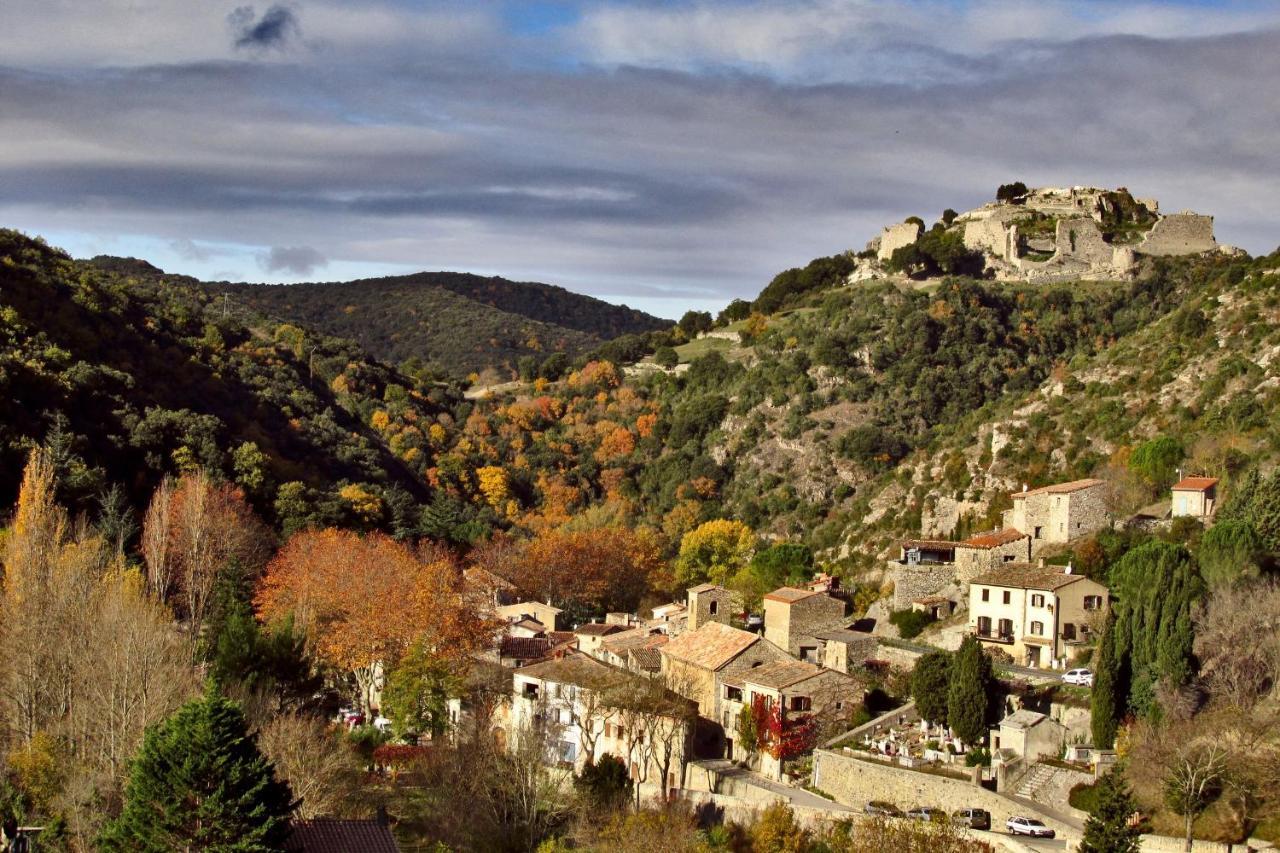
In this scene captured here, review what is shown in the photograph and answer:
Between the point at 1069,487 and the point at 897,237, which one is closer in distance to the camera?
the point at 1069,487

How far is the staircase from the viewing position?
1238 inches

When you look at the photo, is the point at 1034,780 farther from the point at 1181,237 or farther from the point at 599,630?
the point at 1181,237

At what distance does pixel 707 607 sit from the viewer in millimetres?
47906

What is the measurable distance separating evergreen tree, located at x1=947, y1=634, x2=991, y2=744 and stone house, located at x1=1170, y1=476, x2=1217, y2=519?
12.3 m

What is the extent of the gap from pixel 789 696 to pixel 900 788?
16.7 feet

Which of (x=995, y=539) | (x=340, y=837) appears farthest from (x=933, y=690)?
(x=340, y=837)

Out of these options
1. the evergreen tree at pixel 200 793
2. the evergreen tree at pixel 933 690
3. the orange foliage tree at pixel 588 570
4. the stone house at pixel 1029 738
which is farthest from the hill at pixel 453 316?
the evergreen tree at pixel 200 793

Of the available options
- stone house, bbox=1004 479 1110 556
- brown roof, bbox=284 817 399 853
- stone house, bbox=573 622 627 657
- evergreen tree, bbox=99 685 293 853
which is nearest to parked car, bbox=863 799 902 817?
brown roof, bbox=284 817 399 853

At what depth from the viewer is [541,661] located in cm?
4441

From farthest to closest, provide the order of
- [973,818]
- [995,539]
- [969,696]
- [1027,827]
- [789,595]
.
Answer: [995,539] < [789,595] < [969,696] < [973,818] < [1027,827]

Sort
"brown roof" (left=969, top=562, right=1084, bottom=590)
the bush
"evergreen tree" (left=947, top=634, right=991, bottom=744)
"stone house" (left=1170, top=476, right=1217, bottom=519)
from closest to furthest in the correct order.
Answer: "evergreen tree" (left=947, top=634, right=991, bottom=744)
"brown roof" (left=969, top=562, right=1084, bottom=590)
"stone house" (left=1170, top=476, right=1217, bottom=519)
the bush

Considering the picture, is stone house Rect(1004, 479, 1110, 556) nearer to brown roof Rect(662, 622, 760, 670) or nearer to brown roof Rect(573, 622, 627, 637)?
brown roof Rect(662, 622, 760, 670)

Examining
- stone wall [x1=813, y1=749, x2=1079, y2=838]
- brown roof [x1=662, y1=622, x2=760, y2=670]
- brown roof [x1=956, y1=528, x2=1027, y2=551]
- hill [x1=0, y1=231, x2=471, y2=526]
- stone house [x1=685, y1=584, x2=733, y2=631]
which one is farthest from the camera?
hill [x1=0, y1=231, x2=471, y2=526]

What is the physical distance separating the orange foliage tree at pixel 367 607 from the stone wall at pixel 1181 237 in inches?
2029
